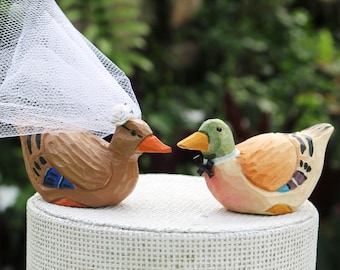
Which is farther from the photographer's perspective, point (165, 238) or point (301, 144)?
point (301, 144)

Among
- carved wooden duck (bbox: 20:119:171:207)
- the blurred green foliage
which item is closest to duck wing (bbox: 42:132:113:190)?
carved wooden duck (bbox: 20:119:171:207)

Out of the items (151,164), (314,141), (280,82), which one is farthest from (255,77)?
(314,141)

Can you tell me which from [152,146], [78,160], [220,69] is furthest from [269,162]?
[220,69]

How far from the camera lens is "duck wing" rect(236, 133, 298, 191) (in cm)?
100

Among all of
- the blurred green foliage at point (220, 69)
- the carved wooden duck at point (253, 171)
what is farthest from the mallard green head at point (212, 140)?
the blurred green foliage at point (220, 69)

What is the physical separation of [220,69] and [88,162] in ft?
7.04

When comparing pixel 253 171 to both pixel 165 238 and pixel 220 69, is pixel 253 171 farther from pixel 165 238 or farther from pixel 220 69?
pixel 220 69

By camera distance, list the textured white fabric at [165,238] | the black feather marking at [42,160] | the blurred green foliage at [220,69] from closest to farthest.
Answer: the textured white fabric at [165,238], the black feather marking at [42,160], the blurred green foliage at [220,69]

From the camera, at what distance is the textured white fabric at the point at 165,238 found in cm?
91

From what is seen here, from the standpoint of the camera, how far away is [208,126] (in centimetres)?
101

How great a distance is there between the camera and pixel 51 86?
39.0 inches

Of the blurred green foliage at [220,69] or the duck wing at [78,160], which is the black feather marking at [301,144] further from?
the blurred green foliage at [220,69]

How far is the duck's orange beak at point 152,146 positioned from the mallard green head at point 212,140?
0.08ft

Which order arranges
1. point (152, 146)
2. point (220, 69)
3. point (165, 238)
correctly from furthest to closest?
point (220, 69) → point (152, 146) → point (165, 238)
